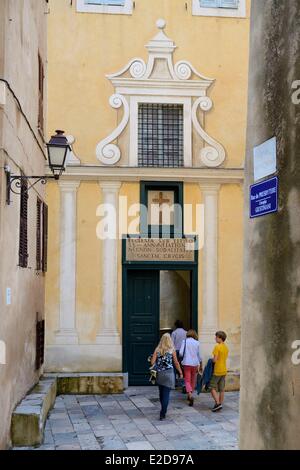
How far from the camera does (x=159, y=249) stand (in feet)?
41.7

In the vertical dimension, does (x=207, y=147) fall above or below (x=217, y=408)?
above

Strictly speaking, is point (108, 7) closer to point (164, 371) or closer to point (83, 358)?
point (83, 358)

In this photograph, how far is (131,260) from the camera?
499 inches

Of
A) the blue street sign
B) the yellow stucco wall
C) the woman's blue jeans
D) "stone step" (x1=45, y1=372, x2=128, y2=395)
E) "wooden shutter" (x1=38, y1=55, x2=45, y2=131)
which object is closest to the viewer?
the blue street sign

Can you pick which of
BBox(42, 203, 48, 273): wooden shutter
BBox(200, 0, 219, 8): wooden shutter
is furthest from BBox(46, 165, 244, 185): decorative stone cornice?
BBox(200, 0, 219, 8): wooden shutter

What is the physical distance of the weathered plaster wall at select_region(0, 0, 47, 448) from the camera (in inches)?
289

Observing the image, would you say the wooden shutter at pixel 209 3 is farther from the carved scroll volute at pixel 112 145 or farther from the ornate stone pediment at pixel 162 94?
the carved scroll volute at pixel 112 145

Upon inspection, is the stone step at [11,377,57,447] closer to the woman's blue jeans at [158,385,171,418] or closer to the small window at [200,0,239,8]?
the woman's blue jeans at [158,385,171,418]

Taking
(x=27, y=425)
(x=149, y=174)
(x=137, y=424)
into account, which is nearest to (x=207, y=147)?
(x=149, y=174)

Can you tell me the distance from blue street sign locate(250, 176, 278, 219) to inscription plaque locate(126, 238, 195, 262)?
7309mm

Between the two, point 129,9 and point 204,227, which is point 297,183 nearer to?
point 204,227

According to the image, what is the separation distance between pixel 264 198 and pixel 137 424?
5821 mm

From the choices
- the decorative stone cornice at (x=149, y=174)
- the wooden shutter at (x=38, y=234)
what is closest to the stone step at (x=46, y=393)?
the wooden shutter at (x=38, y=234)

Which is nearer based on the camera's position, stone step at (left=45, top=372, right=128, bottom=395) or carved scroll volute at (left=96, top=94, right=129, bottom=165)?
stone step at (left=45, top=372, right=128, bottom=395)
